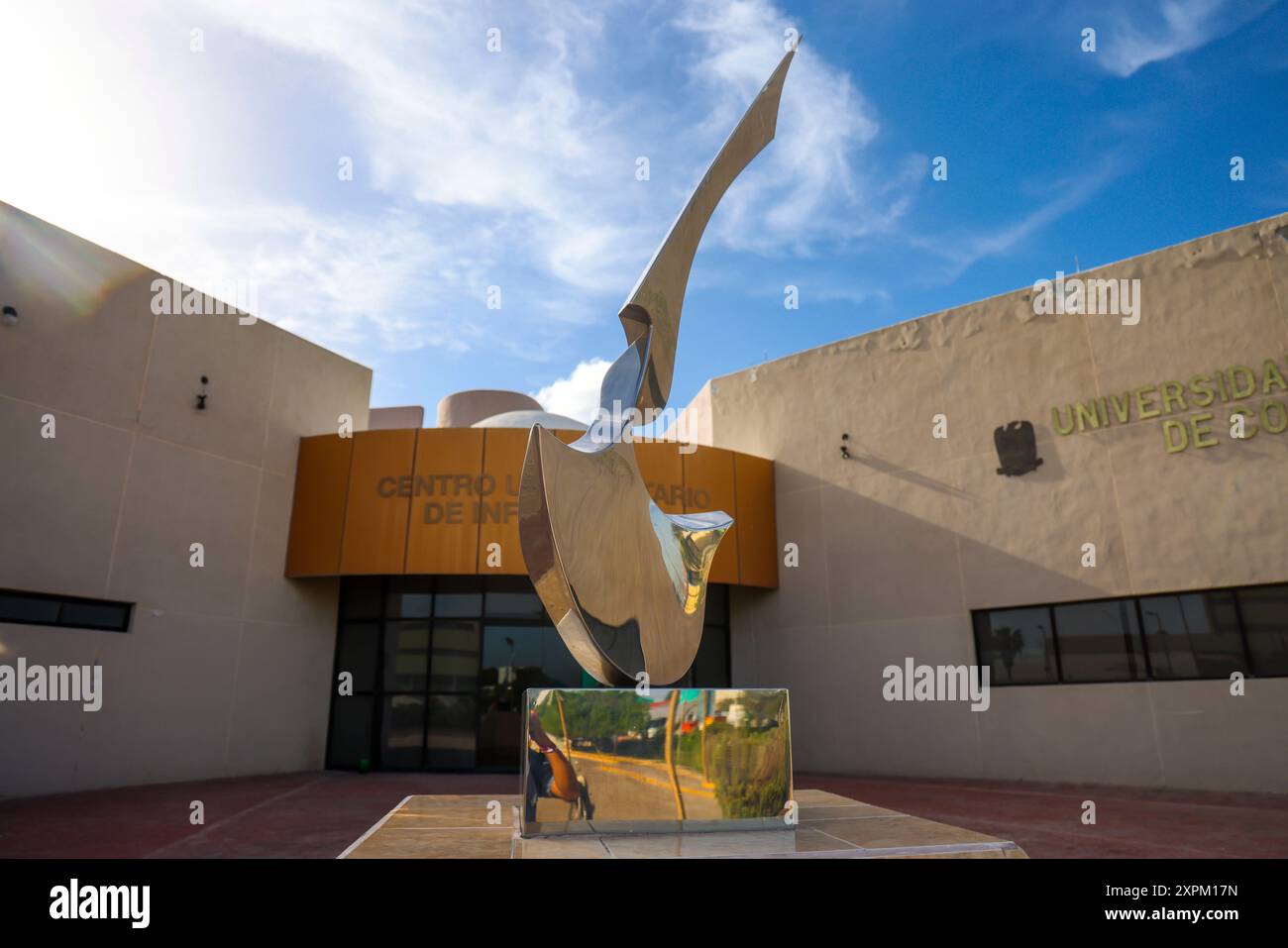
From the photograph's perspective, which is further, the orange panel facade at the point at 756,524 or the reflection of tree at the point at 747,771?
the orange panel facade at the point at 756,524

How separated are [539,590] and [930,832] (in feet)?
10.6

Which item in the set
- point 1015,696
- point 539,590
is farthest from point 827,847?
point 1015,696

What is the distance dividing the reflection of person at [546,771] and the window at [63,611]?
27.6ft

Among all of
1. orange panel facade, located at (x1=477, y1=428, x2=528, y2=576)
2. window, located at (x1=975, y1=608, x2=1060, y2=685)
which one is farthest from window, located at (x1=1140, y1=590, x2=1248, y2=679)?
orange panel facade, located at (x1=477, y1=428, x2=528, y2=576)

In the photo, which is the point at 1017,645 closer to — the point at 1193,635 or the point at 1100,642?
the point at 1100,642

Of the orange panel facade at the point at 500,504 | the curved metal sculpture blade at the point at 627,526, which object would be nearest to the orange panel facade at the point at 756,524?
the orange panel facade at the point at 500,504

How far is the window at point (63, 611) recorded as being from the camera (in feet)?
32.5

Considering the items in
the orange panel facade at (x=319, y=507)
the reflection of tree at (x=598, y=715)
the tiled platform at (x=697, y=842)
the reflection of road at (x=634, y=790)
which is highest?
the orange panel facade at (x=319, y=507)

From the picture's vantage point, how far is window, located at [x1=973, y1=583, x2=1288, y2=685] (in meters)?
10.2

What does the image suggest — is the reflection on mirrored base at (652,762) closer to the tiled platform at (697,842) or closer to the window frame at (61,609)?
the tiled platform at (697,842)

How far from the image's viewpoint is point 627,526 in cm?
555

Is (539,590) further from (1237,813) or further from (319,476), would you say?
(319,476)

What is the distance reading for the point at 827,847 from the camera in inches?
193
